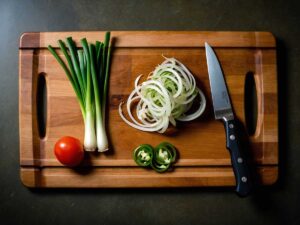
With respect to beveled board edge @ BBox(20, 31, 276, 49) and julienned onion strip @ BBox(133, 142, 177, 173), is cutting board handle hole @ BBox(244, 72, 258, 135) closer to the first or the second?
beveled board edge @ BBox(20, 31, 276, 49)

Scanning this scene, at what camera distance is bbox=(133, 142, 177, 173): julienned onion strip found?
1.84 meters

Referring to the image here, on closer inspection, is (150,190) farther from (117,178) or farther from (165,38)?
(165,38)

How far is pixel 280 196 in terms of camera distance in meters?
2.00

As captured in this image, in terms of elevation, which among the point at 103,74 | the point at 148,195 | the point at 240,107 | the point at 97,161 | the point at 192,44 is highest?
the point at 192,44

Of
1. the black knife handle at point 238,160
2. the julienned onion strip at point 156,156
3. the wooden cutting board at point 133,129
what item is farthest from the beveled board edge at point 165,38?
the julienned onion strip at point 156,156

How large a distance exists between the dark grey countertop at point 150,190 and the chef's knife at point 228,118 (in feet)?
0.77

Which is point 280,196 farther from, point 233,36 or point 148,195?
point 233,36

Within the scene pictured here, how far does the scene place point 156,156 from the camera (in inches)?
72.9

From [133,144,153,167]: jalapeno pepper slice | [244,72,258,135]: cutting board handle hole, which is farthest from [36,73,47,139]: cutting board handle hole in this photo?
[244,72,258,135]: cutting board handle hole

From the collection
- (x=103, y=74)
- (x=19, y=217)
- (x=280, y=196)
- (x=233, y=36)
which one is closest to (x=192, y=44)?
(x=233, y=36)

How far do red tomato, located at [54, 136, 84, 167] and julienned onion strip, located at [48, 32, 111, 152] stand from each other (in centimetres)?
7

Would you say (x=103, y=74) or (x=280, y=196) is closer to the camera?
(x=103, y=74)
